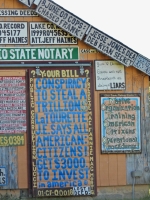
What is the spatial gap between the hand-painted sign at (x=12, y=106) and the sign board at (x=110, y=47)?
1813mm

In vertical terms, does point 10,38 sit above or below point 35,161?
above

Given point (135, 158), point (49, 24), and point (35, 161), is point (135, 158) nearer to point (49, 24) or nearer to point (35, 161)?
point (35, 161)

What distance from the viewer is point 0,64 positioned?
523 inches

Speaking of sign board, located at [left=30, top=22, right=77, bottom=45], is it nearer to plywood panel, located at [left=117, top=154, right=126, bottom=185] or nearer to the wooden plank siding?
the wooden plank siding

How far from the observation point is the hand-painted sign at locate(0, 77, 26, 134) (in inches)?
523


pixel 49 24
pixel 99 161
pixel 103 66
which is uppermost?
pixel 49 24

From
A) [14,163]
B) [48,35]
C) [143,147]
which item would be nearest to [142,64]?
[143,147]

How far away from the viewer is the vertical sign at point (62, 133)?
13.3 m

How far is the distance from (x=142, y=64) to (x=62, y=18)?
1.99 m

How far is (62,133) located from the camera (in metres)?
13.4

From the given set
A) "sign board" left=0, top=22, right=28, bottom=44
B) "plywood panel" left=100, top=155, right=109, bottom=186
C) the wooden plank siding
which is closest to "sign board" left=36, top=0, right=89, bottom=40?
"sign board" left=0, top=22, right=28, bottom=44

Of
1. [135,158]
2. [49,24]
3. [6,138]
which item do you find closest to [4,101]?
[6,138]

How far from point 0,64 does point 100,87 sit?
2.24 m

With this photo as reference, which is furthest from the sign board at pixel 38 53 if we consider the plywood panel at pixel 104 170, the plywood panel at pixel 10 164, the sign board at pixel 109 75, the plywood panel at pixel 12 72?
the plywood panel at pixel 104 170
